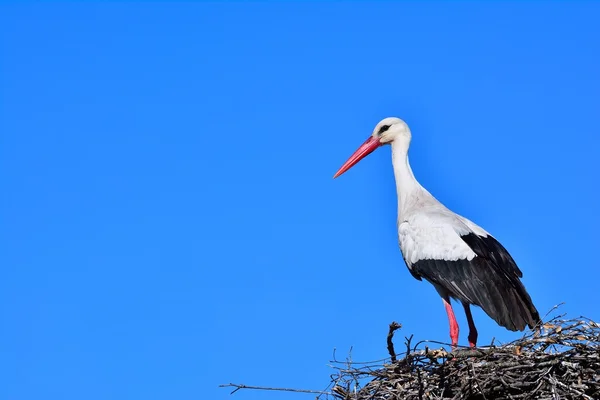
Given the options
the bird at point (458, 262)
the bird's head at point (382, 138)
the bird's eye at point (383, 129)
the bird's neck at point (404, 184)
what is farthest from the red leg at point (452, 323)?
the bird's eye at point (383, 129)

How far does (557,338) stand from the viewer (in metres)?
6.25

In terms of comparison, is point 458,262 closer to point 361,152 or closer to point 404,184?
point 404,184

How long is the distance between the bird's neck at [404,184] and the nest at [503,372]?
88.6 inches

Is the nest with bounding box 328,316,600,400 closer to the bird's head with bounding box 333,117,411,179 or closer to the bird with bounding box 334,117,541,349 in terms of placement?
the bird with bounding box 334,117,541,349

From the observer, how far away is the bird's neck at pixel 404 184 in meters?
8.59

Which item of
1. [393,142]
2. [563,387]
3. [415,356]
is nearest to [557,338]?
[563,387]

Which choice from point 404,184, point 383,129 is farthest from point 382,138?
point 404,184

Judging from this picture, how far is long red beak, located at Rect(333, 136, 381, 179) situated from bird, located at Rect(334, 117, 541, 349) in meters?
0.56

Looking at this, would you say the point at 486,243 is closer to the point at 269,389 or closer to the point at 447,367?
the point at 447,367

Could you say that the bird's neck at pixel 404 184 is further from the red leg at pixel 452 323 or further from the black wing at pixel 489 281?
the red leg at pixel 452 323

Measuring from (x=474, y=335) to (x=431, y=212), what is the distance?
995 mm

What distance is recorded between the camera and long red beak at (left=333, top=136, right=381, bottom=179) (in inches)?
364

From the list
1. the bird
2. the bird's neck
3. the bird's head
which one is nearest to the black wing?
the bird

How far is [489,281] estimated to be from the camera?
7.55 meters
